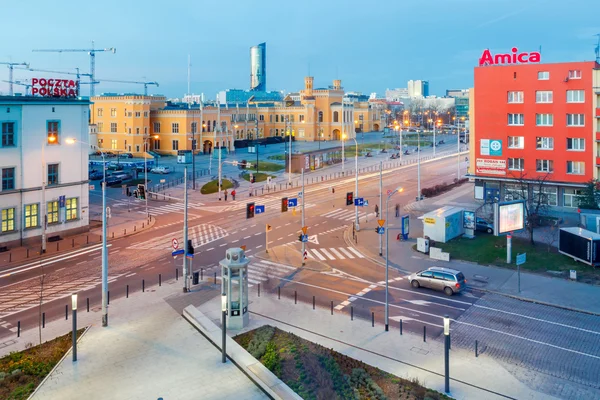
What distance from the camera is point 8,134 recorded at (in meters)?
43.1

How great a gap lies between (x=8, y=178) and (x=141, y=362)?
2809 cm

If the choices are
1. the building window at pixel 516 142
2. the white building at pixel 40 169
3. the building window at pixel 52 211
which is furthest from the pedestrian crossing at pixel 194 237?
the building window at pixel 516 142

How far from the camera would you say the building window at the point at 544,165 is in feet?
195

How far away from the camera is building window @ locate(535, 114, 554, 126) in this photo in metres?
58.7

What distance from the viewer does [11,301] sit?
100 ft

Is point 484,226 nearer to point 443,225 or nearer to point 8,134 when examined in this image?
point 443,225

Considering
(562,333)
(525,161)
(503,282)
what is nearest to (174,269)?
(503,282)

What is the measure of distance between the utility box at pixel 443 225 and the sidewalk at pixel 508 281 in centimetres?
234

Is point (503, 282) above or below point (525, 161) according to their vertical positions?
below

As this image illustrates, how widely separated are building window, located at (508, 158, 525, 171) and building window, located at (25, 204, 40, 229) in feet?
164

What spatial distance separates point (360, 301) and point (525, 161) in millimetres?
38742

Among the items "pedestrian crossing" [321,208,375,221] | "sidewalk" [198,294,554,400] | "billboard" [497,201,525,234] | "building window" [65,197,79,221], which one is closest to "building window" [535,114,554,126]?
"billboard" [497,201,525,234]

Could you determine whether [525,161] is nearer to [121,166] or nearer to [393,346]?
[393,346]

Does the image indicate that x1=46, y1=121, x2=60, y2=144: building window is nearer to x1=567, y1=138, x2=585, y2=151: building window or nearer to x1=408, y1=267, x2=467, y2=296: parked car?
x1=408, y1=267, x2=467, y2=296: parked car
